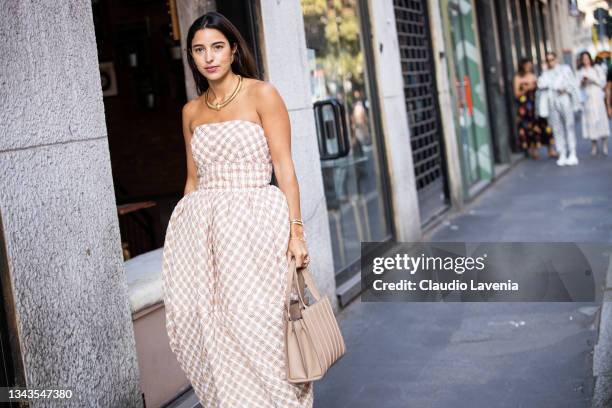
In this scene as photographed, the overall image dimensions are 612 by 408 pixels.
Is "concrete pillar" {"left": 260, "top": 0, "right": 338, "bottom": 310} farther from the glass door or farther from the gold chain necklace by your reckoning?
the gold chain necklace

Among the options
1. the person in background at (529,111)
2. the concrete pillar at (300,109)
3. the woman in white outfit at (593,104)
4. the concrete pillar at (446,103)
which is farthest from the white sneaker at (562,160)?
the concrete pillar at (300,109)

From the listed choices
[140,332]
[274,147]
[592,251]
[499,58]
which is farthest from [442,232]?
[499,58]

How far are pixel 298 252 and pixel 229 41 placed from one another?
0.91 meters

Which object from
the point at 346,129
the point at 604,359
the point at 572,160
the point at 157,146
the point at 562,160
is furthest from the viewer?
the point at 157,146

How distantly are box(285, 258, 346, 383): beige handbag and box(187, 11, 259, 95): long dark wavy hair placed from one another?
884 mm

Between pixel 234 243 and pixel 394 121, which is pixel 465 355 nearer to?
pixel 234 243

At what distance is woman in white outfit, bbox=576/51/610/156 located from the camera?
1609cm

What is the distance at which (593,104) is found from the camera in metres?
16.3

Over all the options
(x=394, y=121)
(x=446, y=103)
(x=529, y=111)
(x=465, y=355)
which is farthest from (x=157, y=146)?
(x=465, y=355)

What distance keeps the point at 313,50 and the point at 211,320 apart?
13.5ft

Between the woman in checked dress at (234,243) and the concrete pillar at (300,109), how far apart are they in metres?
2.42

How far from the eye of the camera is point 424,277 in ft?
24.1

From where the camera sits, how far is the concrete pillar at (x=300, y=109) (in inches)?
243

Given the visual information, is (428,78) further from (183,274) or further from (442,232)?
(183,274)
